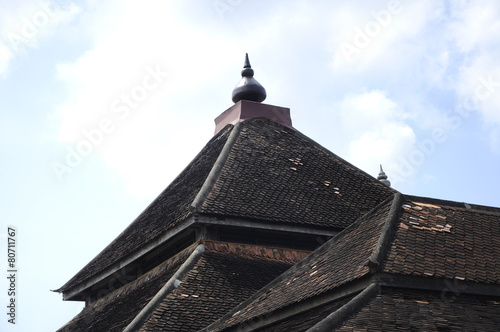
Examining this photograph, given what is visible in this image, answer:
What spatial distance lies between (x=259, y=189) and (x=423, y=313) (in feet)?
26.7

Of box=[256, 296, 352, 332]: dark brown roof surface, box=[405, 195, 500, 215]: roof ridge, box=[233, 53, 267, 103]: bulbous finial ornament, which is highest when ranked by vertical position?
box=[233, 53, 267, 103]: bulbous finial ornament

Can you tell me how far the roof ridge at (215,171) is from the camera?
A: 17.4m

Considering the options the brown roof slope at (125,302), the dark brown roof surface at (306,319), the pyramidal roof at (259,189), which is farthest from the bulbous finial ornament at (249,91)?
the dark brown roof surface at (306,319)

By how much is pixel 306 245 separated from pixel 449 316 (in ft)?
23.6

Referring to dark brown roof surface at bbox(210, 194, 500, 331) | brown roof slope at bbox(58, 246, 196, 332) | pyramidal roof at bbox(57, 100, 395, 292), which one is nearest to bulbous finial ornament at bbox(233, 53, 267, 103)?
pyramidal roof at bbox(57, 100, 395, 292)

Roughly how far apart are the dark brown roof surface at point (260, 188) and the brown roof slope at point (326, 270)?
3.11 metres

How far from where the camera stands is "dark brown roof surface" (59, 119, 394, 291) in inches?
709

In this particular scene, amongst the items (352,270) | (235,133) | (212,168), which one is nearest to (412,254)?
(352,270)

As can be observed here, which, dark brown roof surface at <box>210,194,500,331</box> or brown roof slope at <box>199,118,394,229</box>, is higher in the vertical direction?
brown roof slope at <box>199,118,394,229</box>

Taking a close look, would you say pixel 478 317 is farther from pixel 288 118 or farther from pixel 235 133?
pixel 288 118

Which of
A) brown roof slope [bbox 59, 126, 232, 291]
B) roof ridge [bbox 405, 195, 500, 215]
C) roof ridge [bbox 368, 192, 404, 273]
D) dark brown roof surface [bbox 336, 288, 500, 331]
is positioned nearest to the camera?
dark brown roof surface [bbox 336, 288, 500, 331]

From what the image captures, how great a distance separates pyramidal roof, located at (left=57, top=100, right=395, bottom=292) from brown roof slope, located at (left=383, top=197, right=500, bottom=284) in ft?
13.3

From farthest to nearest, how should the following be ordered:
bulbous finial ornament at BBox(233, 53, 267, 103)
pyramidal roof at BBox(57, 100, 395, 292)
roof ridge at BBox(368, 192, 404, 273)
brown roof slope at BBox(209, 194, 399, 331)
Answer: bulbous finial ornament at BBox(233, 53, 267, 103) < pyramidal roof at BBox(57, 100, 395, 292) < brown roof slope at BBox(209, 194, 399, 331) < roof ridge at BBox(368, 192, 404, 273)

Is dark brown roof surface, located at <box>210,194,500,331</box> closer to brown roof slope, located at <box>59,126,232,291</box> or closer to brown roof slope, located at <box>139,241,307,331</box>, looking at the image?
brown roof slope, located at <box>139,241,307,331</box>
